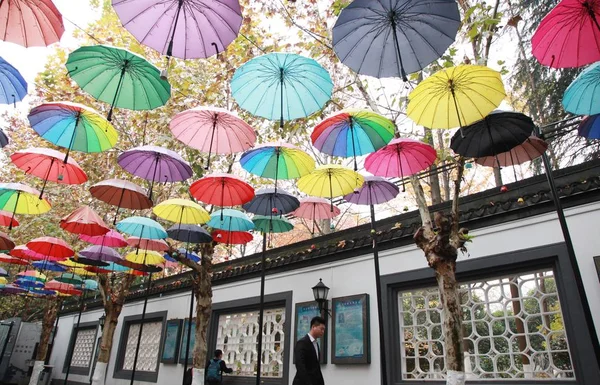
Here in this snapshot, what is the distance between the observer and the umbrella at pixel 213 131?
208 inches

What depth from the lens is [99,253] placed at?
29.0ft

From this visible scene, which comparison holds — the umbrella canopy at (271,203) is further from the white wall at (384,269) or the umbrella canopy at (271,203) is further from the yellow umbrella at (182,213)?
the white wall at (384,269)

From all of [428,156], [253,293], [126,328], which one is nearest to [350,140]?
[428,156]

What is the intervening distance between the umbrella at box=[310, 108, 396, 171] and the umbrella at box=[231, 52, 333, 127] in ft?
1.06

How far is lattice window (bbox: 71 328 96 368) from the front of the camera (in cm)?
1557

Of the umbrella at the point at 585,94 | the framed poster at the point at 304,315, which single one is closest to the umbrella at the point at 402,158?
the umbrella at the point at 585,94

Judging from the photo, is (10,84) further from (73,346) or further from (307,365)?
(73,346)

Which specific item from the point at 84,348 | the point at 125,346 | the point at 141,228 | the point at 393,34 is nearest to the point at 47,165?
the point at 141,228

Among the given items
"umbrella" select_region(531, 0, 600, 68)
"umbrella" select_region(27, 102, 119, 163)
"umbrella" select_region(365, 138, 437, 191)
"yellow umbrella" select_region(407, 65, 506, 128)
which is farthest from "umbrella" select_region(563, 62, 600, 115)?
"umbrella" select_region(27, 102, 119, 163)

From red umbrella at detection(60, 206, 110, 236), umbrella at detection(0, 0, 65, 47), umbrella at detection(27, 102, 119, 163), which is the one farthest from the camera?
red umbrella at detection(60, 206, 110, 236)

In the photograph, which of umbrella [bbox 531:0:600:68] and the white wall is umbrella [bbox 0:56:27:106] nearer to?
umbrella [bbox 531:0:600:68]

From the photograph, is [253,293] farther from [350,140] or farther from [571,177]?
[571,177]

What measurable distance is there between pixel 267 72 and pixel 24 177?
895 cm

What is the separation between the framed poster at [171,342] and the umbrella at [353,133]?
784 centimetres
